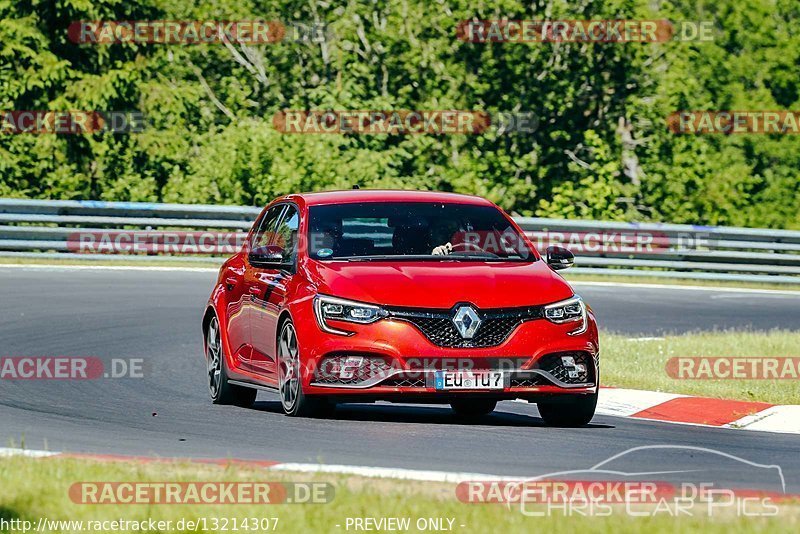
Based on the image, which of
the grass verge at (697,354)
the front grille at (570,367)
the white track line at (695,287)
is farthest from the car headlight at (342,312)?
the white track line at (695,287)

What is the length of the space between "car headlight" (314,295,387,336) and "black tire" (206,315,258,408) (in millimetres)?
2150

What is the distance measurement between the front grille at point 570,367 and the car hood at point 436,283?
38 cm

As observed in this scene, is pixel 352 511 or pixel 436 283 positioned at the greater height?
pixel 352 511

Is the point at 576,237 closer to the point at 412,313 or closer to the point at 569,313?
the point at 569,313

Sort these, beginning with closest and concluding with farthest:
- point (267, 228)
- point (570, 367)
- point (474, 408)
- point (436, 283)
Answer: point (436, 283)
point (570, 367)
point (474, 408)
point (267, 228)

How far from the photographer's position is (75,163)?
111 ft

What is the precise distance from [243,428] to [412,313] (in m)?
1.36

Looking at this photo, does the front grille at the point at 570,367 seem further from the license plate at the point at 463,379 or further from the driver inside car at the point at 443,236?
the driver inside car at the point at 443,236

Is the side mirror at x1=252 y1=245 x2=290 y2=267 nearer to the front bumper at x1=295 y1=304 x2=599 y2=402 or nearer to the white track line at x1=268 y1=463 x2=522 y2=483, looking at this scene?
the front bumper at x1=295 y1=304 x2=599 y2=402

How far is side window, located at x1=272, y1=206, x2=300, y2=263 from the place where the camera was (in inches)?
467

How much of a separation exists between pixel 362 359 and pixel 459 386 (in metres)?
0.66

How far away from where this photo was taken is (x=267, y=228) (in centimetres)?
1338

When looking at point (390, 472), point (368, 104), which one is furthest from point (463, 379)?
point (368, 104)

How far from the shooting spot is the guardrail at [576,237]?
Result: 26.8m
